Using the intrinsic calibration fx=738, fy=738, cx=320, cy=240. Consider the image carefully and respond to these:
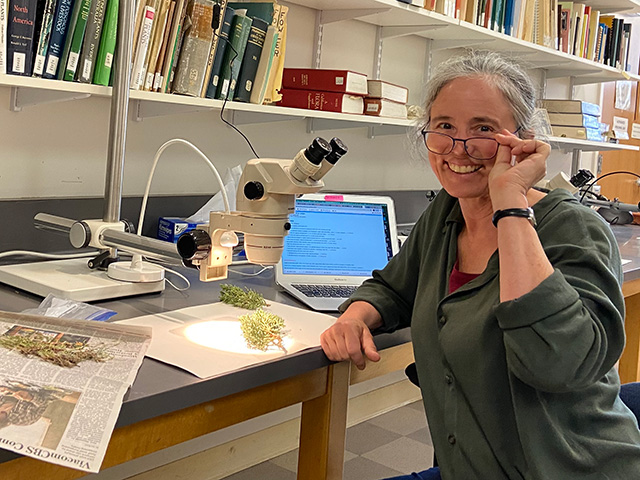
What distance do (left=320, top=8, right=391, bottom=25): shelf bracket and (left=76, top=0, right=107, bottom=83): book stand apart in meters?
0.96

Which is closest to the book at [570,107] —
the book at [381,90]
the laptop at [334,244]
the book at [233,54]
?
the book at [381,90]

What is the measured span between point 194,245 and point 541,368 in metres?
0.63

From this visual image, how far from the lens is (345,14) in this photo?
240 centimetres

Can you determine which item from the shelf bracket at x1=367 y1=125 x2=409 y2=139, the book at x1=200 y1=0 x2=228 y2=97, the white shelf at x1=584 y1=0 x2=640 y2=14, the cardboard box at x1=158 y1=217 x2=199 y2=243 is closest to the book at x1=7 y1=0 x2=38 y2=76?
the book at x1=200 y1=0 x2=228 y2=97

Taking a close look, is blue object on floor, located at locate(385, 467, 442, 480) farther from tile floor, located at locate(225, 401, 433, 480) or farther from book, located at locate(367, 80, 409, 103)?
book, located at locate(367, 80, 409, 103)

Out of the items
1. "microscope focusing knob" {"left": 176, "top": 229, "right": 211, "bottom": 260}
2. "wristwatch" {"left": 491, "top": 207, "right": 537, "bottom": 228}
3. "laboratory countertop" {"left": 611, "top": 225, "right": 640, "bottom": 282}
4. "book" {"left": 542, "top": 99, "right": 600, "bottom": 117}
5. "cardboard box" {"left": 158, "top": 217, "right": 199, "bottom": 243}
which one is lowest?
"laboratory countertop" {"left": 611, "top": 225, "right": 640, "bottom": 282}

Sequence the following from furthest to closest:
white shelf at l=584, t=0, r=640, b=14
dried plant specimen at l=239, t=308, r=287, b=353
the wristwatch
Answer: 1. white shelf at l=584, t=0, r=640, b=14
2. dried plant specimen at l=239, t=308, r=287, b=353
3. the wristwatch

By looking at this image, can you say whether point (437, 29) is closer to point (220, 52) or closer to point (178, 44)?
point (220, 52)

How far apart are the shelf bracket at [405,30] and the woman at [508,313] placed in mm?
1264

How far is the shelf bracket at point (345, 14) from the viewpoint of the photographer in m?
2.32

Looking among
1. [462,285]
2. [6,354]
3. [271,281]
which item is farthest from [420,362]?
[6,354]

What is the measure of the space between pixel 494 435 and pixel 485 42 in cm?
203

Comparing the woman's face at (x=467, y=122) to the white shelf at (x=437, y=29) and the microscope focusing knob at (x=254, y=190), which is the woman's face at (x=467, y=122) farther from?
the white shelf at (x=437, y=29)

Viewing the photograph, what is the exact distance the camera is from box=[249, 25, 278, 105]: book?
1.98 meters
